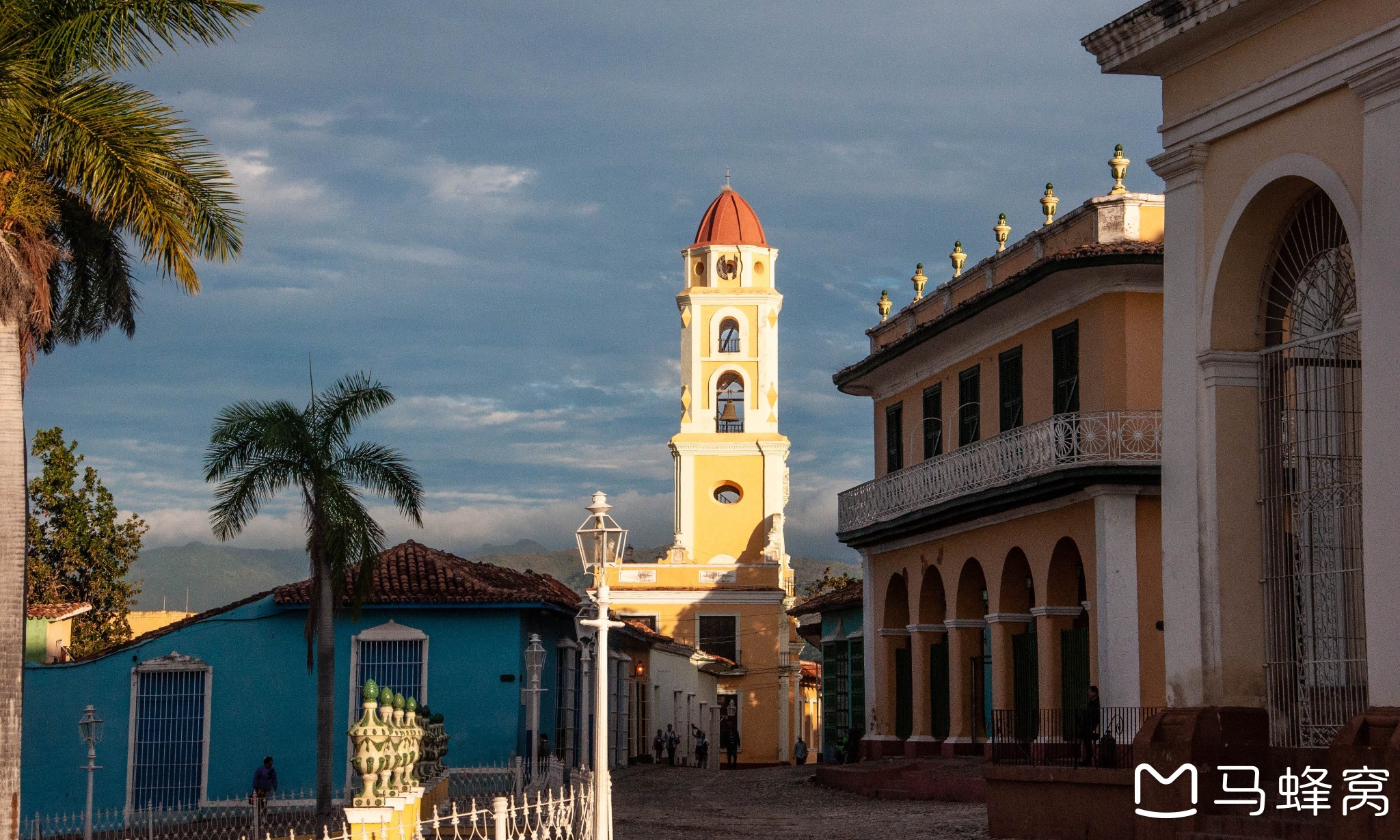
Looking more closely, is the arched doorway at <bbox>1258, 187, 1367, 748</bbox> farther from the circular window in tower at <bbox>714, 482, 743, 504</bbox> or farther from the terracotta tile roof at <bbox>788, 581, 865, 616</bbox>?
the circular window in tower at <bbox>714, 482, 743, 504</bbox>

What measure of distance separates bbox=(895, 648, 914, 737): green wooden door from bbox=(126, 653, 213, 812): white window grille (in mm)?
11369

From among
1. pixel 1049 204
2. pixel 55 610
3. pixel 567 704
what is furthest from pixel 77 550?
pixel 1049 204

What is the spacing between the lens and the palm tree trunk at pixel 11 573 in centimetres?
1426

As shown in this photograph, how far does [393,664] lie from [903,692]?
27.8ft

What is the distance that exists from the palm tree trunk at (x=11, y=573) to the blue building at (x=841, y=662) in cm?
1958

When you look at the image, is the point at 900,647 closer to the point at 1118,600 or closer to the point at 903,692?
the point at 903,692

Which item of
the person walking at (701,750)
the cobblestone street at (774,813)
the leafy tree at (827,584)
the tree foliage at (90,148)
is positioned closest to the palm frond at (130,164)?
the tree foliage at (90,148)

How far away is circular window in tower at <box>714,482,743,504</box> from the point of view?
175 feet

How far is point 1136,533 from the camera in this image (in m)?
20.6

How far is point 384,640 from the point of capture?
1110 inches

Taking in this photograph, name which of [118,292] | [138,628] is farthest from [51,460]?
[118,292]

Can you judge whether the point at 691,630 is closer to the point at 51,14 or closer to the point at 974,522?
the point at 974,522

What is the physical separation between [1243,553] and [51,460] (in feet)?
106

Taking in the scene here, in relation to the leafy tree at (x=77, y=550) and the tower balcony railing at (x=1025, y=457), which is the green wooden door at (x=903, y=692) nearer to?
the tower balcony railing at (x=1025, y=457)
